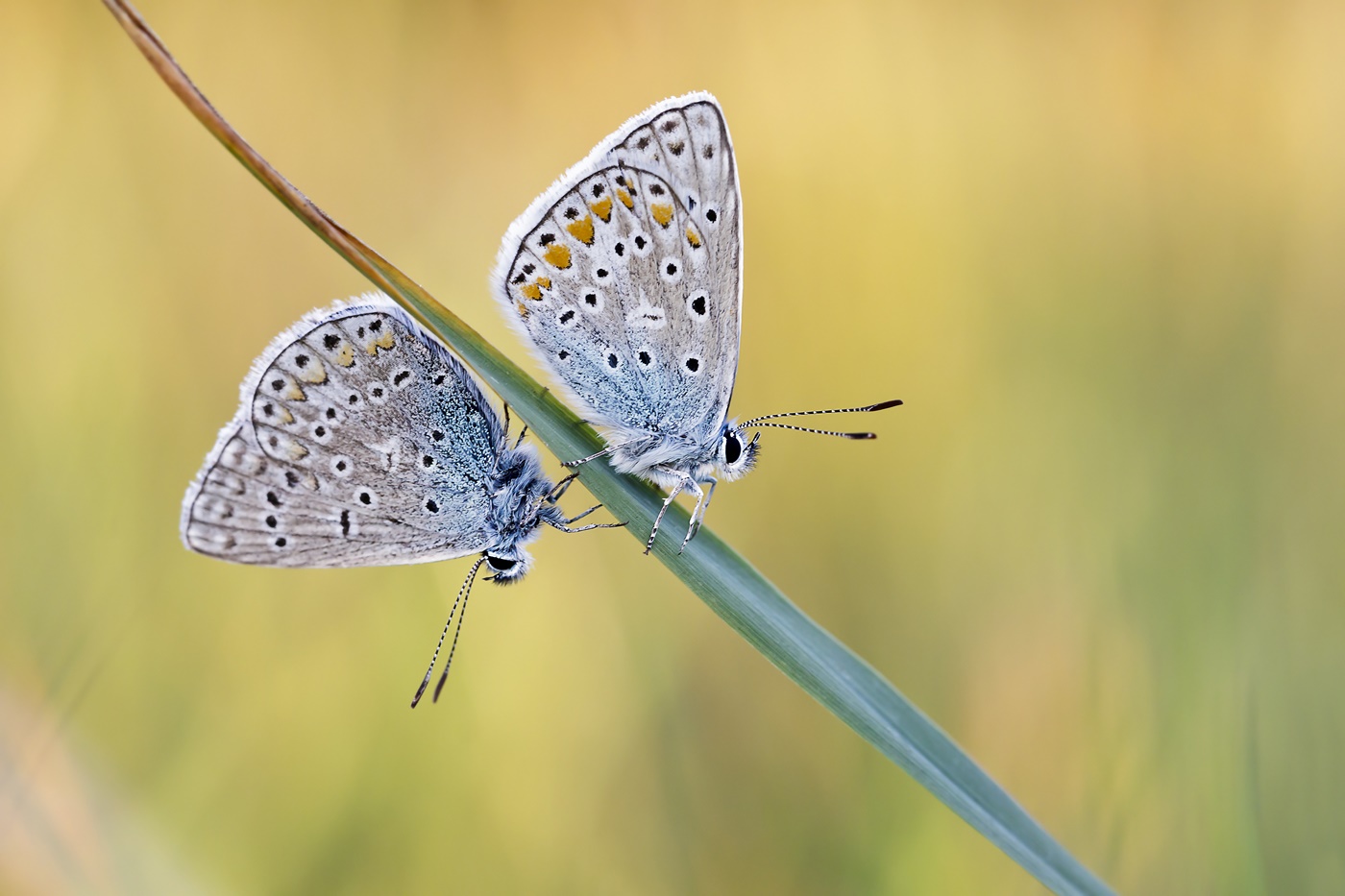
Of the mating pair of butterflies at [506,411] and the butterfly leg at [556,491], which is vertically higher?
the mating pair of butterflies at [506,411]

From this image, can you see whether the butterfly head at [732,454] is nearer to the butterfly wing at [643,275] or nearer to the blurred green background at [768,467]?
the butterfly wing at [643,275]

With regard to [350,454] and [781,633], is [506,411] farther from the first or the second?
[781,633]

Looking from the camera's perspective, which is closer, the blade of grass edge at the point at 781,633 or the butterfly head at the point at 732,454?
the blade of grass edge at the point at 781,633

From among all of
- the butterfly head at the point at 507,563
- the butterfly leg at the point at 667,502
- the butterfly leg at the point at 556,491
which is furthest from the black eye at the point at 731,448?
the butterfly head at the point at 507,563

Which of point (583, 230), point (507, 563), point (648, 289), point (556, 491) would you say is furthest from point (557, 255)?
point (507, 563)

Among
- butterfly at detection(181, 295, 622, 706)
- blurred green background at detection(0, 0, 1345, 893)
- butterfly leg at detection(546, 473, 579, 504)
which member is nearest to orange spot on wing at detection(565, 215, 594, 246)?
butterfly at detection(181, 295, 622, 706)

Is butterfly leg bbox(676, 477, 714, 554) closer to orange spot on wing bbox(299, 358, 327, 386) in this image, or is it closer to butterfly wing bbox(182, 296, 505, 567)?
butterfly wing bbox(182, 296, 505, 567)
